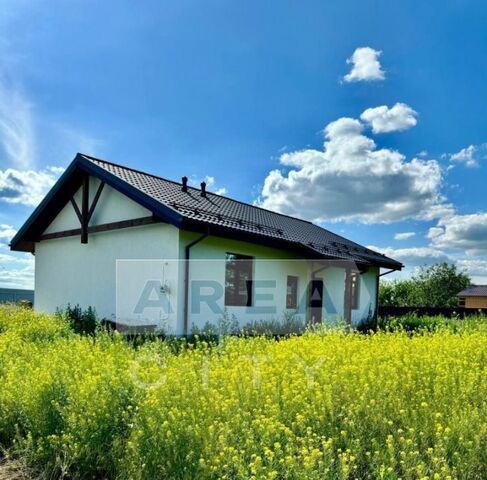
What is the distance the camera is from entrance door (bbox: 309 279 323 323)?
14.2 meters

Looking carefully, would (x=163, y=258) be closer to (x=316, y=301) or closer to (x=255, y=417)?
(x=316, y=301)

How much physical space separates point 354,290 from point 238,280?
7641 millimetres

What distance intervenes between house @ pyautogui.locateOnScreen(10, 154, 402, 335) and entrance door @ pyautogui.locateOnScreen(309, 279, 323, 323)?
0.12 ft

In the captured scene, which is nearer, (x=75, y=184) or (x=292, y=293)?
(x=292, y=293)

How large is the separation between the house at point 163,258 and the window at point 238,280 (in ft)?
0.09

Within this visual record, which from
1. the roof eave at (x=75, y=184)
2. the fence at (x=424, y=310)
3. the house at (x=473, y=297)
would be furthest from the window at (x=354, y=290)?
the house at (x=473, y=297)

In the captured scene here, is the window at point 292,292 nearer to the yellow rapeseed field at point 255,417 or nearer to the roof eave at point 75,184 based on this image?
the roof eave at point 75,184

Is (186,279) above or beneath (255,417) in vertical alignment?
above

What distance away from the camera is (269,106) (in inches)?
451

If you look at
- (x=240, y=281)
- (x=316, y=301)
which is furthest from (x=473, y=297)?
(x=240, y=281)

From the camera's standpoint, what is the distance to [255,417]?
3.20 meters

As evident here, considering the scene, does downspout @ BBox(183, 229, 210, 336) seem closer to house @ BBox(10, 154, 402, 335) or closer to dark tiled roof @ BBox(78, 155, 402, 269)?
house @ BBox(10, 154, 402, 335)

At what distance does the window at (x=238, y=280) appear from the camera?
11.4 meters

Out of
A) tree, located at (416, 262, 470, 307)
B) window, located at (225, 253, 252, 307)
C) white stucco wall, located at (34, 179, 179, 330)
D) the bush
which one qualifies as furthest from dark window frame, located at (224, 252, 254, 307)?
tree, located at (416, 262, 470, 307)
